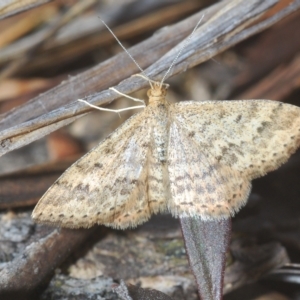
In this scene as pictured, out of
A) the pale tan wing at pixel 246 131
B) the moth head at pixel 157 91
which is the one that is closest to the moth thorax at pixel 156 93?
the moth head at pixel 157 91

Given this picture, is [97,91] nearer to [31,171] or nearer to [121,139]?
[121,139]

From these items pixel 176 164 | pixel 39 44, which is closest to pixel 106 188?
pixel 176 164

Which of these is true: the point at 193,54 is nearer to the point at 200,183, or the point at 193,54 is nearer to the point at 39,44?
the point at 200,183

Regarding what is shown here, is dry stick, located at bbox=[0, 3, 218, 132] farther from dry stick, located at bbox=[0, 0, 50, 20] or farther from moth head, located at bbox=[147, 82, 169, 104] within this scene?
dry stick, located at bbox=[0, 0, 50, 20]

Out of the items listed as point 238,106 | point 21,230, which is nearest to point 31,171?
point 21,230

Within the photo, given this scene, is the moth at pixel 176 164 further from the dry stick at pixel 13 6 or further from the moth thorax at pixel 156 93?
the dry stick at pixel 13 6

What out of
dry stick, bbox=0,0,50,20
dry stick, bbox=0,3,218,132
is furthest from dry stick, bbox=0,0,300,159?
dry stick, bbox=0,0,50,20
